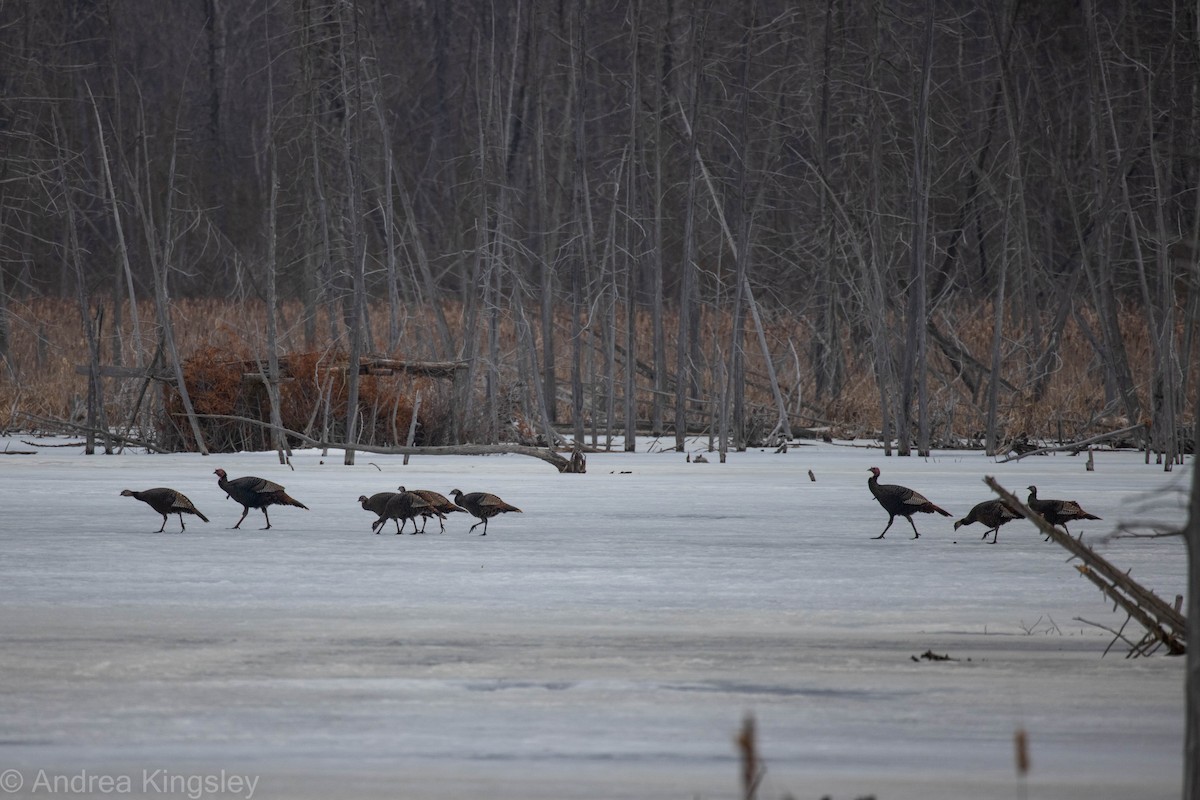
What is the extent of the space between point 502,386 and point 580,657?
12732 mm

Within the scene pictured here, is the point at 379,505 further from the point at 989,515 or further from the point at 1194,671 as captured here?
the point at 1194,671

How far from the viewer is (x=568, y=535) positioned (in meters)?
7.71

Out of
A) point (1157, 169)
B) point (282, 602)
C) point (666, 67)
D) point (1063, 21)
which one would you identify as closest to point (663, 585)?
point (282, 602)

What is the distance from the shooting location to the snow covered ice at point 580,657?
3.04 m

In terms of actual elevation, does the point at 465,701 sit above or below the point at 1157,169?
below

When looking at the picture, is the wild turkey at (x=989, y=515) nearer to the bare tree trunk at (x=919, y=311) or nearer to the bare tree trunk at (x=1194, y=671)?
the bare tree trunk at (x=1194, y=671)

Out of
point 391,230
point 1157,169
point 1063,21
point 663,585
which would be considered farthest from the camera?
point 1063,21

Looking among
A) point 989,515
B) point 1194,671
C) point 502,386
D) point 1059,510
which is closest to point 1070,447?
point 502,386

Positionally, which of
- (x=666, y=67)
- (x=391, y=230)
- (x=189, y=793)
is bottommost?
(x=189, y=793)

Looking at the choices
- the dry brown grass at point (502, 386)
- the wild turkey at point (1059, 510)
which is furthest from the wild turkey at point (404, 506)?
the dry brown grass at point (502, 386)

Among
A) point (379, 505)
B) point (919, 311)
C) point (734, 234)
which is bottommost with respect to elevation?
point (379, 505)

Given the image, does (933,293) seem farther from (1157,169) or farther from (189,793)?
(189,793)

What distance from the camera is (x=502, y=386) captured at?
16984 mm

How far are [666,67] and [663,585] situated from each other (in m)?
17.0
